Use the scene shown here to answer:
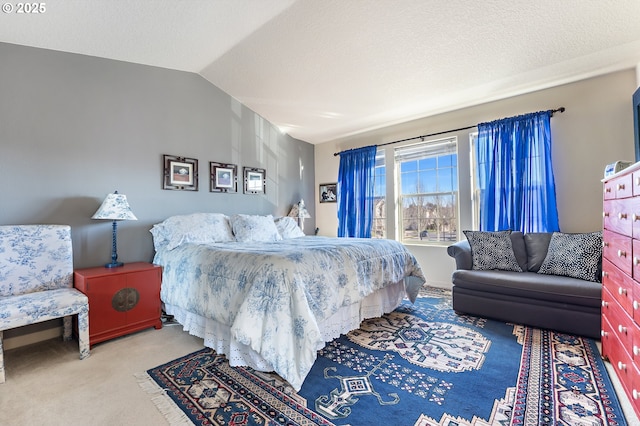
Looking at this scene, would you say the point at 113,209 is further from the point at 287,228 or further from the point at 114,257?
the point at 287,228

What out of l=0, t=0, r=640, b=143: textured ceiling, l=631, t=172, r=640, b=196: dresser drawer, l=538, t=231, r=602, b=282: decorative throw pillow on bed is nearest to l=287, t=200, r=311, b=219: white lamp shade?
l=0, t=0, r=640, b=143: textured ceiling

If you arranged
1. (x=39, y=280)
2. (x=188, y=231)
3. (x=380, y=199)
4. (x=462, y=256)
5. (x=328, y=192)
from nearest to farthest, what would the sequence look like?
1. (x=39, y=280)
2. (x=188, y=231)
3. (x=462, y=256)
4. (x=380, y=199)
5. (x=328, y=192)

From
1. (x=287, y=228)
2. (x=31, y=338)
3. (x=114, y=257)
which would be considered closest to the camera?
(x=31, y=338)

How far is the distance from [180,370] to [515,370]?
2.26 m

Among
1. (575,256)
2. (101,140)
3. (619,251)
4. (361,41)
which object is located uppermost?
(361,41)

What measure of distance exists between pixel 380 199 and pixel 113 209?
3.63 meters

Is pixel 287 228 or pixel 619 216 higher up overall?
pixel 619 216

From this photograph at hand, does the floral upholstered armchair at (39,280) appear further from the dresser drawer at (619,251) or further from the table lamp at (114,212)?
the dresser drawer at (619,251)

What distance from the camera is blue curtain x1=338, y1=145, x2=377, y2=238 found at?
4.73 metres

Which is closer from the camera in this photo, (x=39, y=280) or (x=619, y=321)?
(x=619, y=321)

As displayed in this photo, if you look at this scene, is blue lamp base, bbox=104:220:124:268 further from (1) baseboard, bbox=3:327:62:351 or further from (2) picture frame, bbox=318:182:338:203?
(2) picture frame, bbox=318:182:338:203

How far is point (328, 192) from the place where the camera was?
5.38m

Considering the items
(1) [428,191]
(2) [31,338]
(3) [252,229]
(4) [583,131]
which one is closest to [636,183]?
(4) [583,131]

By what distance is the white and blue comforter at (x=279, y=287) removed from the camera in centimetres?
178
